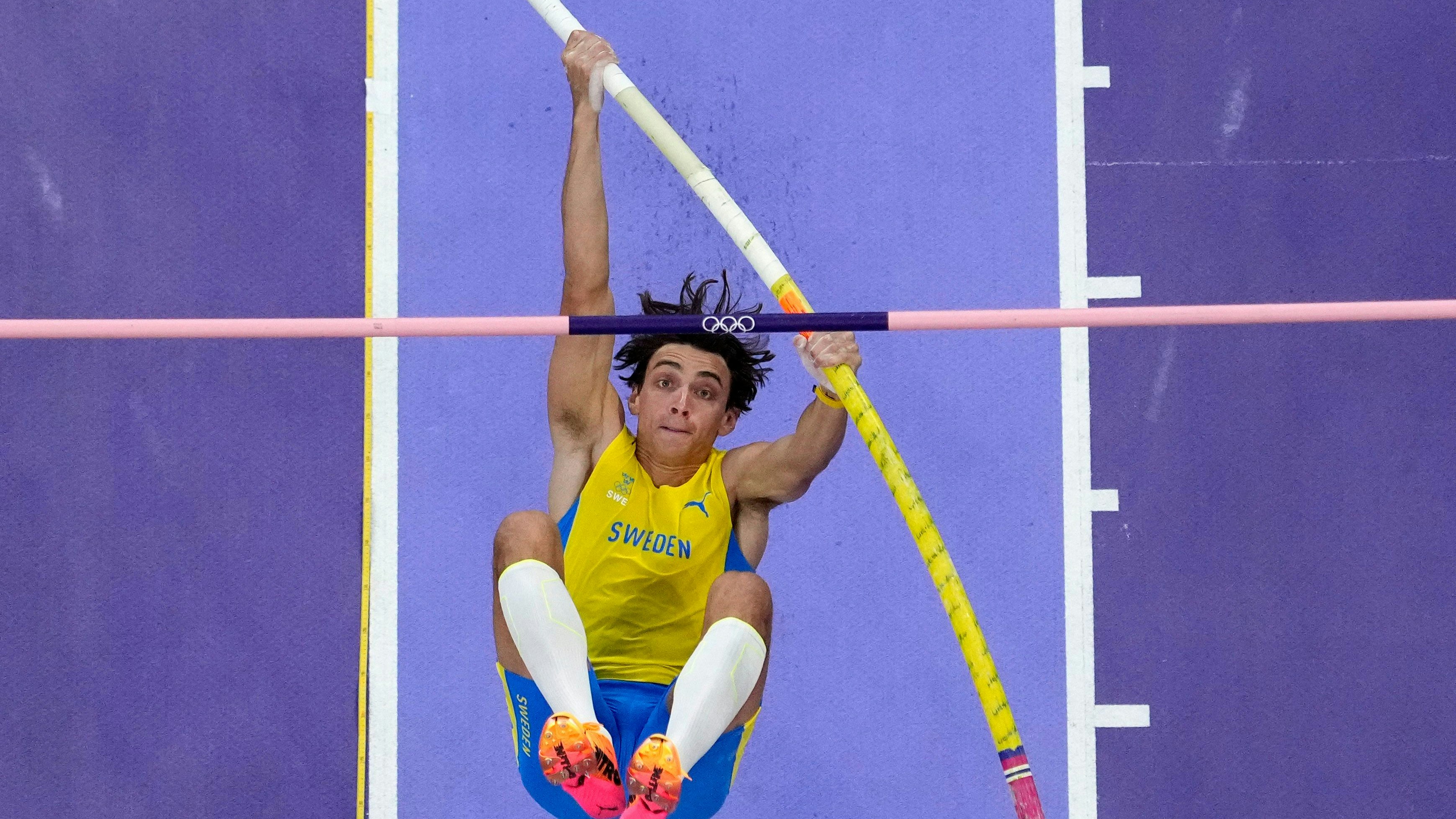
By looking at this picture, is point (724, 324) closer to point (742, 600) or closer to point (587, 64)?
point (742, 600)

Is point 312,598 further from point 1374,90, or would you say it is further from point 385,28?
point 1374,90

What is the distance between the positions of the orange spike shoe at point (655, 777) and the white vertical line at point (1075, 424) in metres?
1.96

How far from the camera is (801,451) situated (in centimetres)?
457

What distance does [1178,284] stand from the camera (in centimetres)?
566

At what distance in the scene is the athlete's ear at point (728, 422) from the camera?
475 cm

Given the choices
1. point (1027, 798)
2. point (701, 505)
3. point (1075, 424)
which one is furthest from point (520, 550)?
point (1075, 424)

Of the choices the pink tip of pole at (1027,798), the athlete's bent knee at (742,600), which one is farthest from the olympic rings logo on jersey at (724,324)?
the pink tip of pole at (1027,798)

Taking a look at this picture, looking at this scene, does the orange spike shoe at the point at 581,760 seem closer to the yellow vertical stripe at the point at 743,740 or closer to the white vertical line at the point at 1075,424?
the yellow vertical stripe at the point at 743,740

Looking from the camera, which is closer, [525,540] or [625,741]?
[525,540]

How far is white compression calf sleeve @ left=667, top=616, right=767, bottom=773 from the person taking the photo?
166 inches

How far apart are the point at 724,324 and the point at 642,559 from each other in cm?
97

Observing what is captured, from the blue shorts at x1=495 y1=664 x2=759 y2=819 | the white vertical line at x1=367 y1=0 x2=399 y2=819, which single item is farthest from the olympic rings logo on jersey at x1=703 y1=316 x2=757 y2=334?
the white vertical line at x1=367 y1=0 x2=399 y2=819

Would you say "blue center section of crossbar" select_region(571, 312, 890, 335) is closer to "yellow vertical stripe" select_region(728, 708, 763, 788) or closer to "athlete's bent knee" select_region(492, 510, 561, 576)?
"athlete's bent knee" select_region(492, 510, 561, 576)

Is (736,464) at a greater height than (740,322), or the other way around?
(740,322)
